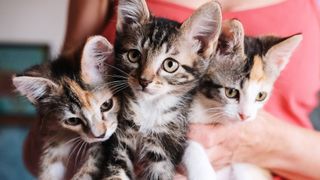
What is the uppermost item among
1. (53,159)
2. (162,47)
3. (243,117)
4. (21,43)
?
(162,47)

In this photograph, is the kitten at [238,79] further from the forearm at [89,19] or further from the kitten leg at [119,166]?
the forearm at [89,19]

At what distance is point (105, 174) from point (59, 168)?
17cm

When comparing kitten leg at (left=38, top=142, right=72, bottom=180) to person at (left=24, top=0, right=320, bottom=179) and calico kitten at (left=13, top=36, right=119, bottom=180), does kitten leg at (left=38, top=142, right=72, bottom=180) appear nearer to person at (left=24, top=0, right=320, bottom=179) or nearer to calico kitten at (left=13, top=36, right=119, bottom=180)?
calico kitten at (left=13, top=36, right=119, bottom=180)

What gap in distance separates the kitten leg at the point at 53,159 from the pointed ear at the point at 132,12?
0.30 metres

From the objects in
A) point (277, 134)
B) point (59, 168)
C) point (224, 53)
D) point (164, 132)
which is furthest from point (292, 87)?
point (59, 168)

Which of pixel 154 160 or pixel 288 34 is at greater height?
pixel 288 34

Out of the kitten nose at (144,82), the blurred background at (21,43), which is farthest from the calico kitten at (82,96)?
the blurred background at (21,43)

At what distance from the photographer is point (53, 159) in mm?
1084

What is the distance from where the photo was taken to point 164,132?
3.39 ft

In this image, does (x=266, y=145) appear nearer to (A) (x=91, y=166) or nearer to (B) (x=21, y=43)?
(A) (x=91, y=166)

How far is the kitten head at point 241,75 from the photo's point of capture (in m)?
1.05

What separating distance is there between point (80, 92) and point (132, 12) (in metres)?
0.20

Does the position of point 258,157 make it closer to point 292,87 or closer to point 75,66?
point 292,87

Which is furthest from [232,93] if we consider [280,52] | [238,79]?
[280,52]
